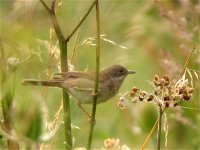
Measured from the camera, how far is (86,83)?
3.59m

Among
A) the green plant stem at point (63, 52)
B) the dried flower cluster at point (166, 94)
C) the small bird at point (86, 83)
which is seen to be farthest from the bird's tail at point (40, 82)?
the dried flower cluster at point (166, 94)

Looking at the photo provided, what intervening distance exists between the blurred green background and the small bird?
0.11 metres

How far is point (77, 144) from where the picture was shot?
10.7ft

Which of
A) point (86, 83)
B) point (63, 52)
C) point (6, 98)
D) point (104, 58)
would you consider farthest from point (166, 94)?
point (104, 58)

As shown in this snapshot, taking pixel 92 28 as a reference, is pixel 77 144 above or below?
below

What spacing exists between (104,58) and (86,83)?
7.09 ft

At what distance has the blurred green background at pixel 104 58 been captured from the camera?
1854mm

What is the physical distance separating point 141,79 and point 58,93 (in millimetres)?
2177

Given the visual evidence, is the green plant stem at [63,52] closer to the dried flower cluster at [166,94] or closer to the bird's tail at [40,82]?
the bird's tail at [40,82]

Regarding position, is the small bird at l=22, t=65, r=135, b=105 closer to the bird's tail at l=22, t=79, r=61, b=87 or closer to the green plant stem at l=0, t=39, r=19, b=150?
the bird's tail at l=22, t=79, r=61, b=87

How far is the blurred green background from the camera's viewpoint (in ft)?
6.08

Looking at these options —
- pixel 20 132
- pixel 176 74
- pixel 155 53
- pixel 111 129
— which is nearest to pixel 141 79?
pixel 155 53

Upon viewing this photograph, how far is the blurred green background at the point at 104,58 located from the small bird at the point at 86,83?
0.35 feet

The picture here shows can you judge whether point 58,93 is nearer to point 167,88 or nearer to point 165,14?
A: point 165,14
